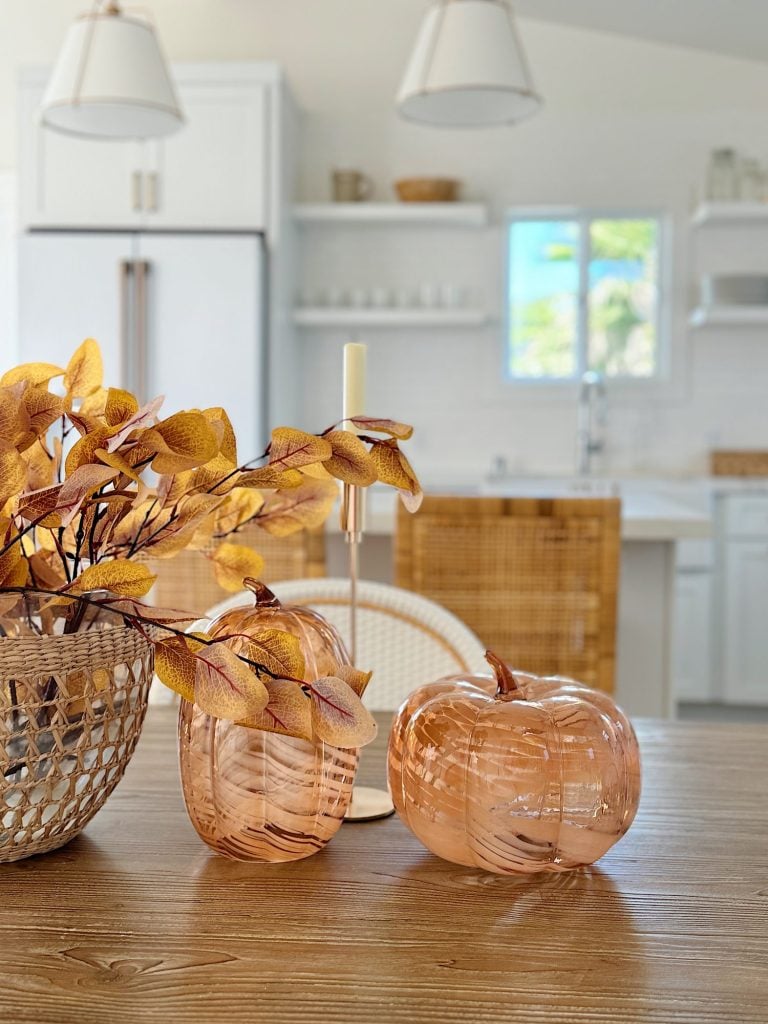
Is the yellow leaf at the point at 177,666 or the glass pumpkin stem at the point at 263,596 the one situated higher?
the glass pumpkin stem at the point at 263,596

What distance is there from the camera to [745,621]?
4191 mm

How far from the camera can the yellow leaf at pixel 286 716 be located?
59 cm

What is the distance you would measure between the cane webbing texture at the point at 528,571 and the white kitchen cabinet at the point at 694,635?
7.25 ft

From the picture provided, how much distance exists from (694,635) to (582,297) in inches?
66.8

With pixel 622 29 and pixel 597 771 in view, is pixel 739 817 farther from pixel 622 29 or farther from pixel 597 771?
pixel 622 29

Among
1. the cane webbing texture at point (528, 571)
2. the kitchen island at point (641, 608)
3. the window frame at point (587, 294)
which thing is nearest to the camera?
the cane webbing texture at point (528, 571)

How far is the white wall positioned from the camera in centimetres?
481

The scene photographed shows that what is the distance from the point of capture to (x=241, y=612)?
2.29 ft

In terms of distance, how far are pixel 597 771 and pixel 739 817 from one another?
0.22 meters

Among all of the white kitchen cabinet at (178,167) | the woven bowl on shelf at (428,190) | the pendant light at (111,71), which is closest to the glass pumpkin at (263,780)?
the pendant light at (111,71)

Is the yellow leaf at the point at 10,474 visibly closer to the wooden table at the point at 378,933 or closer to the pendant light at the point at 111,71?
the wooden table at the point at 378,933

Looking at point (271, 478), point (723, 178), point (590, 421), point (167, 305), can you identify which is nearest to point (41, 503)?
point (271, 478)

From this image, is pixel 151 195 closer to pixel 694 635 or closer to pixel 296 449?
pixel 694 635

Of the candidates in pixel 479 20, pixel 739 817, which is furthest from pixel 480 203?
pixel 739 817
